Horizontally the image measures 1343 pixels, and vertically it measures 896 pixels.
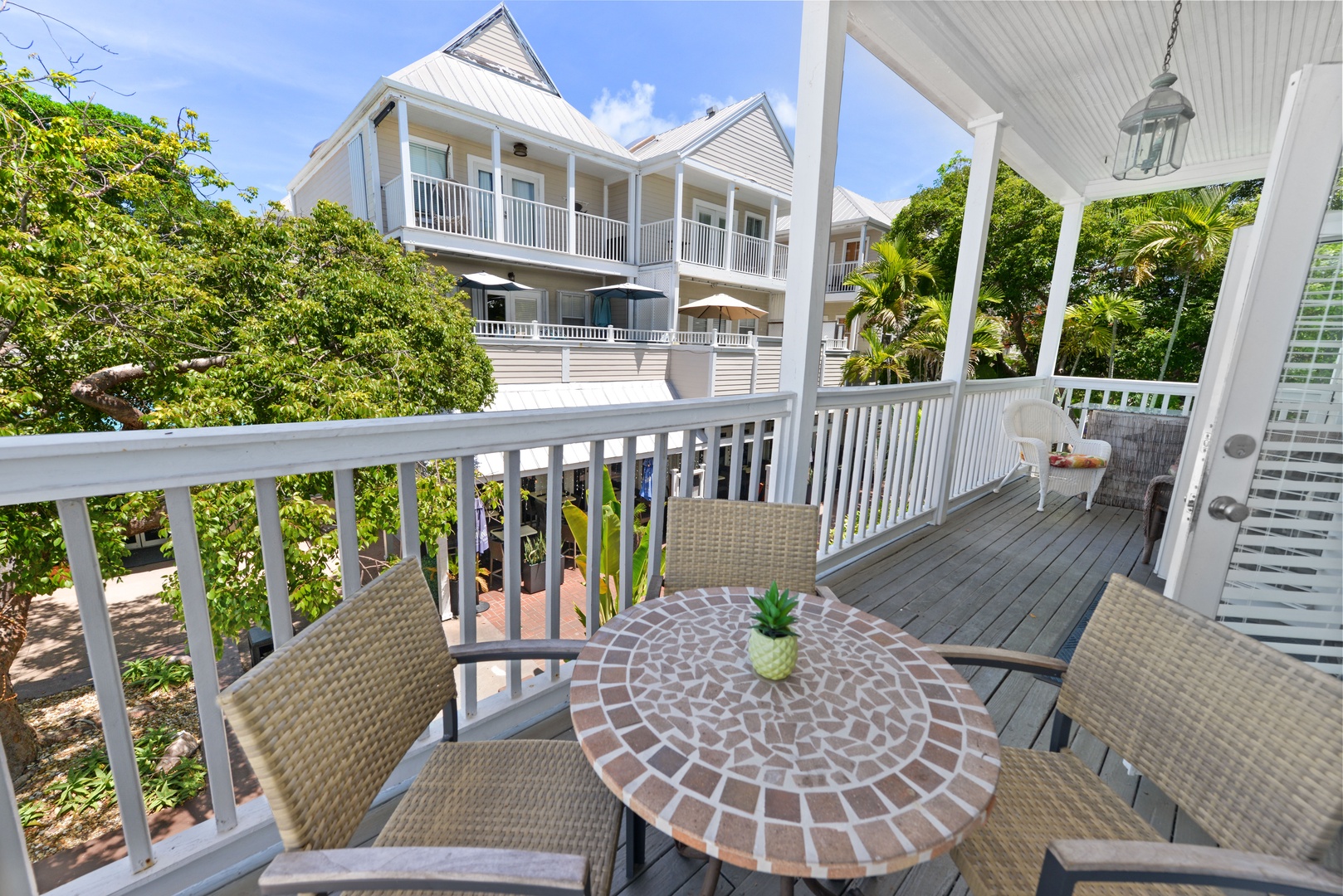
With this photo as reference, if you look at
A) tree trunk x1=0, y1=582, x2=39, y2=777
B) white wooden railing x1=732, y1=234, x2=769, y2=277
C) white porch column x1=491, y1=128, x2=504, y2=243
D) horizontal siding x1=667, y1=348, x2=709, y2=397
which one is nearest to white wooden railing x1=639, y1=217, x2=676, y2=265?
white wooden railing x1=732, y1=234, x2=769, y2=277

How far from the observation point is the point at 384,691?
106 centimetres

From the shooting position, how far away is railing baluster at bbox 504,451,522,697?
168 centimetres

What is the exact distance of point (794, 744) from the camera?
919 mm

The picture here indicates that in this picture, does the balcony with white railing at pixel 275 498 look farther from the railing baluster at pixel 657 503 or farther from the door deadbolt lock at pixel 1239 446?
the door deadbolt lock at pixel 1239 446

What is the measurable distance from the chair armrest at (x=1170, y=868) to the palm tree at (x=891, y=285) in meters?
11.4

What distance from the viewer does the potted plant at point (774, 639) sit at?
105 cm

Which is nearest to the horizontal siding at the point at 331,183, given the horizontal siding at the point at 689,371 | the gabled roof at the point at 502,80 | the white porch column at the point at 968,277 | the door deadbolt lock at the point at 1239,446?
the gabled roof at the point at 502,80

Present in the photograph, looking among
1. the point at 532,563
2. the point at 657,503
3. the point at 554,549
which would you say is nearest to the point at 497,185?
the point at 532,563

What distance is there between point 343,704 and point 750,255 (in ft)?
42.5

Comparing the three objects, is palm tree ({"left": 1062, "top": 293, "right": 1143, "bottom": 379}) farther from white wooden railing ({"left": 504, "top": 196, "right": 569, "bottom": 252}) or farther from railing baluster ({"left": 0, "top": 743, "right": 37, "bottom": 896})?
railing baluster ({"left": 0, "top": 743, "right": 37, "bottom": 896})

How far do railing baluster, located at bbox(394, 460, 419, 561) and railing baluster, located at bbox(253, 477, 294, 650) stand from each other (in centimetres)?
27

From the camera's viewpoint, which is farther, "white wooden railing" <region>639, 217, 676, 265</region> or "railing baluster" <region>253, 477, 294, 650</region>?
"white wooden railing" <region>639, 217, 676, 265</region>

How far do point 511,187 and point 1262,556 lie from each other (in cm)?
1095

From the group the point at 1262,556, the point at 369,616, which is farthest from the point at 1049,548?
the point at 369,616
